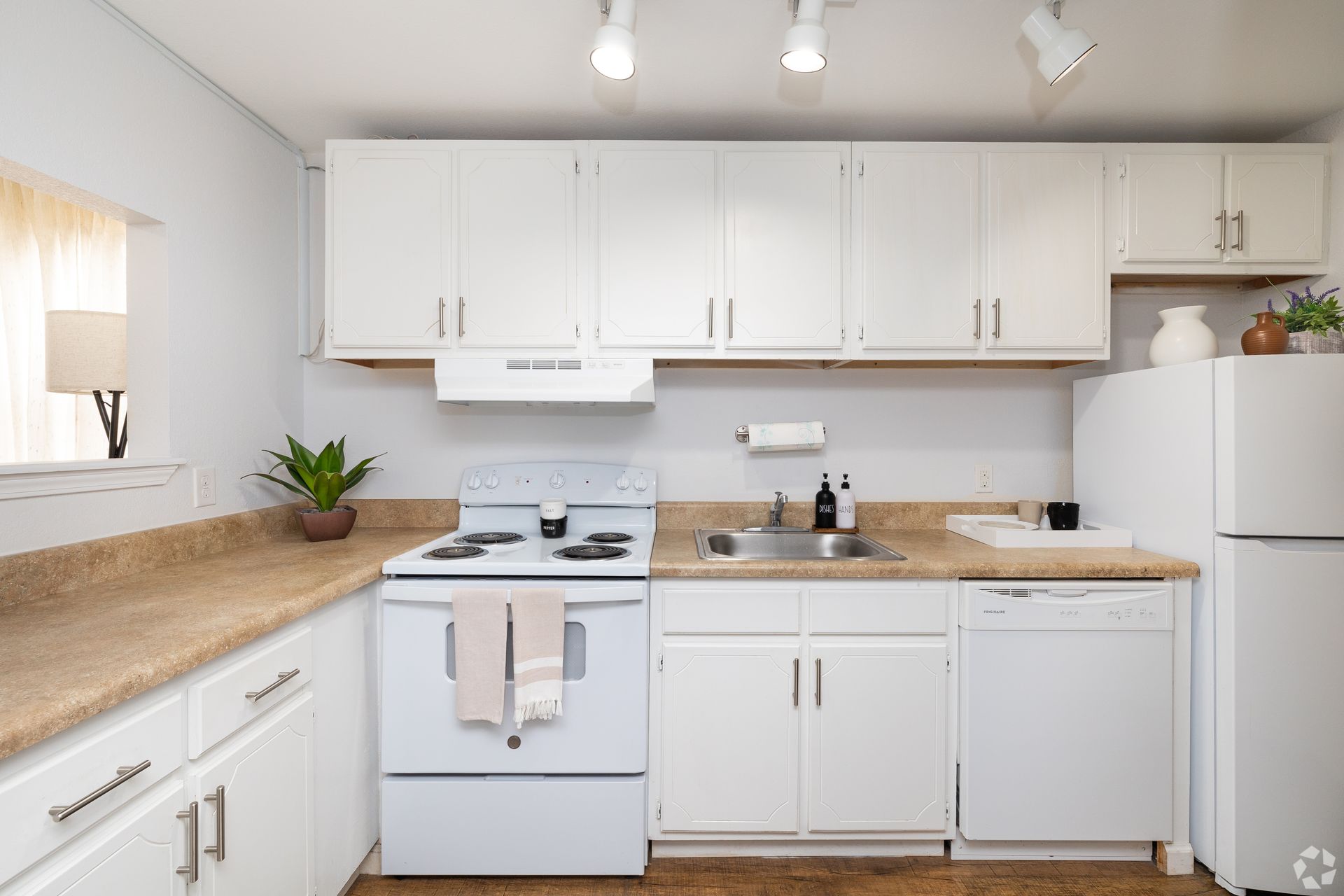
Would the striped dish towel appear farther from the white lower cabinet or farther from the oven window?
the white lower cabinet

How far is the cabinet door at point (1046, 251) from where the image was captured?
2.14 metres

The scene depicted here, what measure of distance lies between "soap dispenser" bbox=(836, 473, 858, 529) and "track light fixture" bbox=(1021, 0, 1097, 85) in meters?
1.40

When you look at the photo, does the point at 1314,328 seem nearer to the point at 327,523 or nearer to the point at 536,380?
the point at 536,380

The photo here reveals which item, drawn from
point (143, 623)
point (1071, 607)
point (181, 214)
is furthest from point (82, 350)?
point (1071, 607)

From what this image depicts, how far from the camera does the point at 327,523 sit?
217 centimetres

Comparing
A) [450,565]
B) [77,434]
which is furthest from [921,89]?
[77,434]

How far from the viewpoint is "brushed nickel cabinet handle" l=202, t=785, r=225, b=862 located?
1.18m

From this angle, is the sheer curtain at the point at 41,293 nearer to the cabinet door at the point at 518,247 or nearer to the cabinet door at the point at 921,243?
the cabinet door at the point at 518,247

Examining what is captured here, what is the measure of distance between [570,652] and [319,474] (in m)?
1.12

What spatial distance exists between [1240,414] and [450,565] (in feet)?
7.27

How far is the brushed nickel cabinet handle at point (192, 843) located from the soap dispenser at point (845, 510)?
2.01 metres

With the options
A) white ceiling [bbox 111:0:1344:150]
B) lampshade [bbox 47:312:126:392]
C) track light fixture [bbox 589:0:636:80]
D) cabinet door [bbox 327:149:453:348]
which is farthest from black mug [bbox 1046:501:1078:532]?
lampshade [bbox 47:312:126:392]

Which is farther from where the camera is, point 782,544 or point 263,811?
point 782,544

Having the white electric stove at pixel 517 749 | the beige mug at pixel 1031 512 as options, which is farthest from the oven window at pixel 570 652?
the beige mug at pixel 1031 512
